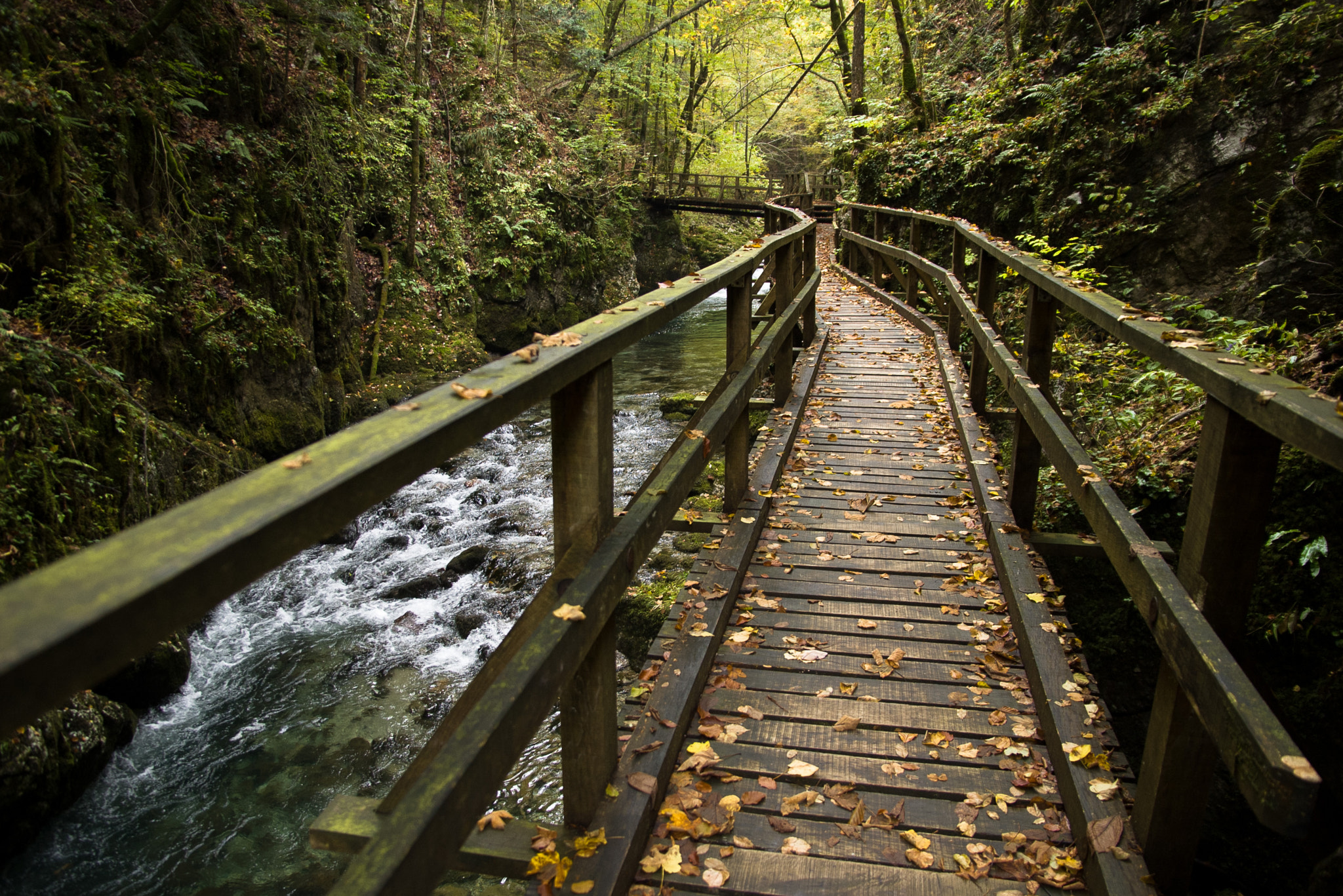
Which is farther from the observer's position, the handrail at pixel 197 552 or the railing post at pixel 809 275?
the railing post at pixel 809 275

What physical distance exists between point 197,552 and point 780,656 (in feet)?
9.14

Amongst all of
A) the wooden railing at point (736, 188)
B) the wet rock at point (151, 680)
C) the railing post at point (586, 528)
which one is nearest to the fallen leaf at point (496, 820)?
the railing post at point (586, 528)

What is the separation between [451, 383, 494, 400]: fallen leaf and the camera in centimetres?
153

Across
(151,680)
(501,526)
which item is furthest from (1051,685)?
(501,526)

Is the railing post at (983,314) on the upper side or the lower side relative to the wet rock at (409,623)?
upper

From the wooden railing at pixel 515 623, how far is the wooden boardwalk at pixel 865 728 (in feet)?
1.72

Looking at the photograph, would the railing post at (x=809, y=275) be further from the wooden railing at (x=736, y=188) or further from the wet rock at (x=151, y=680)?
the wooden railing at (x=736, y=188)

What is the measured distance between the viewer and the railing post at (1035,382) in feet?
13.8

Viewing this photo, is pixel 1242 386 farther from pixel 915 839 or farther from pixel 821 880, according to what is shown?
pixel 821 880

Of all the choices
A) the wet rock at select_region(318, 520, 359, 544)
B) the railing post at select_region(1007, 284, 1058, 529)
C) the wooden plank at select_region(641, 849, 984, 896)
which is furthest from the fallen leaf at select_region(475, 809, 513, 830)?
the wet rock at select_region(318, 520, 359, 544)

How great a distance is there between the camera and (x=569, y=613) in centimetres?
188

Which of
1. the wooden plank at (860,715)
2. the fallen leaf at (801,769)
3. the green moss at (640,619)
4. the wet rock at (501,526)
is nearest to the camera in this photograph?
the fallen leaf at (801,769)

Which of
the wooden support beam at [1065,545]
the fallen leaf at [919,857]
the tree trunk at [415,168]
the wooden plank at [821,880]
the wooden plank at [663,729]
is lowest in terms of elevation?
the wooden plank at [821,880]

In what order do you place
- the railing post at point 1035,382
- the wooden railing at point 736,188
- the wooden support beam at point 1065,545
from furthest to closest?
1. the wooden railing at point 736,188
2. the railing post at point 1035,382
3. the wooden support beam at point 1065,545
